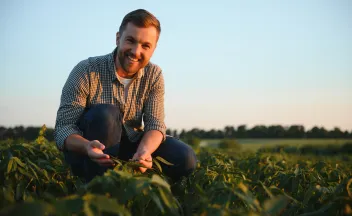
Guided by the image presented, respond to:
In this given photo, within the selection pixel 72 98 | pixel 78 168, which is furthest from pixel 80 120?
pixel 78 168

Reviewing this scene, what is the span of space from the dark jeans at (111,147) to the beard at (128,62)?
0.33 m

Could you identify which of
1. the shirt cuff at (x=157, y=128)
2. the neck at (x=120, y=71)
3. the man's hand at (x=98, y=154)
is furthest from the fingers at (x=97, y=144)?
the neck at (x=120, y=71)

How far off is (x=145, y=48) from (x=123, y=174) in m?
1.40

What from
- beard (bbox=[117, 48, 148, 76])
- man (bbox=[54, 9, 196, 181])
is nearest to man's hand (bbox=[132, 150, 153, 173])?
man (bbox=[54, 9, 196, 181])

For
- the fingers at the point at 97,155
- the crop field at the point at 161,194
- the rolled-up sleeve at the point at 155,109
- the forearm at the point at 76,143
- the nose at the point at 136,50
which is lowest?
the crop field at the point at 161,194

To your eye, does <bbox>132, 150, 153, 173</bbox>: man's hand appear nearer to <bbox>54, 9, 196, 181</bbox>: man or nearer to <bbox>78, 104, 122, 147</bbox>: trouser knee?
<bbox>54, 9, 196, 181</bbox>: man

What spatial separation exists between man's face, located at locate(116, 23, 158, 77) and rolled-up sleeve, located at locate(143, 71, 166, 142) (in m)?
0.28

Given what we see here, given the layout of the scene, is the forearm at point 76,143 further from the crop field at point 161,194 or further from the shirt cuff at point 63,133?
the crop field at point 161,194

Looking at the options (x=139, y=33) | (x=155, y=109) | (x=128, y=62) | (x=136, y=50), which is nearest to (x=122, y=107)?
(x=155, y=109)

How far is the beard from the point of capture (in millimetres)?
2598

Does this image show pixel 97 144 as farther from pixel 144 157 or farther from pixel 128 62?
pixel 128 62

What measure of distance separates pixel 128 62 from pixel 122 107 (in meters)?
0.36

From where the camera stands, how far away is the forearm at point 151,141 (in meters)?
2.41

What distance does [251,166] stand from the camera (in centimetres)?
349
